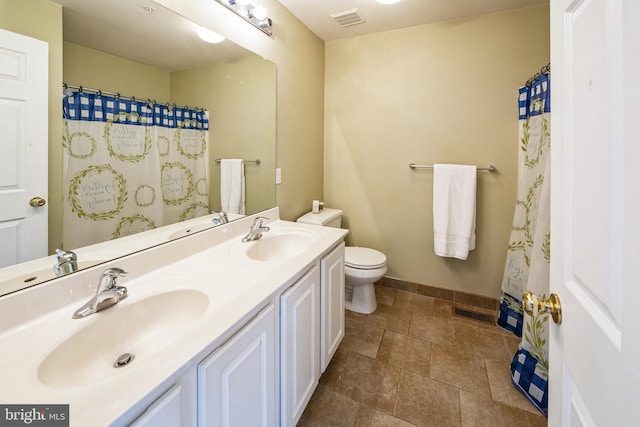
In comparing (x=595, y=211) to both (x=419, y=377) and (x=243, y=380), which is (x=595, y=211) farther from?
(x=419, y=377)

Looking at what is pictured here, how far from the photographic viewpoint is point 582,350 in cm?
52

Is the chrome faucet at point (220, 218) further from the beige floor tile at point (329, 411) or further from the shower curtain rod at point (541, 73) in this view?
the shower curtain rod at point (541, 73)

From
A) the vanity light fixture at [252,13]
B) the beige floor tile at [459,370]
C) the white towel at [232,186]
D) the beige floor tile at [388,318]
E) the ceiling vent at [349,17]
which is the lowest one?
the beige floor tile at [459,370]

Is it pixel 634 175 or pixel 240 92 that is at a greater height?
pixel 240 92

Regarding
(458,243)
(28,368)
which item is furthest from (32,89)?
(458,243)

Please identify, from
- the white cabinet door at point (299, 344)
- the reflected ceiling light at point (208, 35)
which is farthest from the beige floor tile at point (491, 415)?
the reflected ceiling light at point (208, 35)

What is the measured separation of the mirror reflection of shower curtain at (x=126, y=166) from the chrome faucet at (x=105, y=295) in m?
0.22

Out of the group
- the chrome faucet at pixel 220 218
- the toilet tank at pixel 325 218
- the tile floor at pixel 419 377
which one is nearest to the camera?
the tile floor at pixel 419 377

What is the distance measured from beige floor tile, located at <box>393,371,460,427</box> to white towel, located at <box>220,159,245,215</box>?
137cm

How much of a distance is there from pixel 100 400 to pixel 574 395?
36.4 inches

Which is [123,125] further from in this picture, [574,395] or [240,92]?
[574,395]

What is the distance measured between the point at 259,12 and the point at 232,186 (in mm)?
1090

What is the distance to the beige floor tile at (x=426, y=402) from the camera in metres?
1.36

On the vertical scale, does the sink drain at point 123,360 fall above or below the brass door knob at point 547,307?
below
